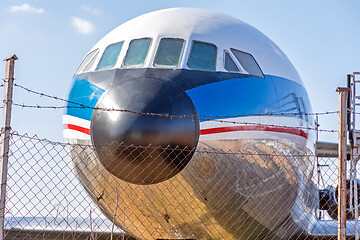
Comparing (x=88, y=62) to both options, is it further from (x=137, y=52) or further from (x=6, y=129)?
(x=6, y=129)

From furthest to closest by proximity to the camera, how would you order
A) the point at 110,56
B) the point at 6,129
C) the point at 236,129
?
the point at 110,56
the point at 236,129
the point at 6,129

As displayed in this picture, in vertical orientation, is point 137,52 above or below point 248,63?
above

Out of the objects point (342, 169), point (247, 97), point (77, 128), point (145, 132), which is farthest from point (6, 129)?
point (247, 97)

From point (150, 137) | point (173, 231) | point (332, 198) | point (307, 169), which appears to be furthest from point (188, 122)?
point (332, 198)

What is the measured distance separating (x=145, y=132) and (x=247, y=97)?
1.80 m

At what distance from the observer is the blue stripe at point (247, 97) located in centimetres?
744

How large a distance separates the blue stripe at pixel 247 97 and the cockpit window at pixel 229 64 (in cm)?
20

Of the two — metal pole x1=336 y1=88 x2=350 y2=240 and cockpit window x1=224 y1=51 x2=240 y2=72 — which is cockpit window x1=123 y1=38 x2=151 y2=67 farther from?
metal pole x1=336 y1=88 x2=350 y2=240

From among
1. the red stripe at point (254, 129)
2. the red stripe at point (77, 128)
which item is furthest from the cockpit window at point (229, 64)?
the red stripe at point (77, 128)

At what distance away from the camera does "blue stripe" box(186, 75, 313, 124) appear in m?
7.44

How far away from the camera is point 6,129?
5.10m

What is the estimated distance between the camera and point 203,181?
7.48 metres

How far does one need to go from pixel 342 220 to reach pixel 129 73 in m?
3.31

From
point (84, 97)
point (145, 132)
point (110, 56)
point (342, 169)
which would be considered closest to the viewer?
point (342, 169)
